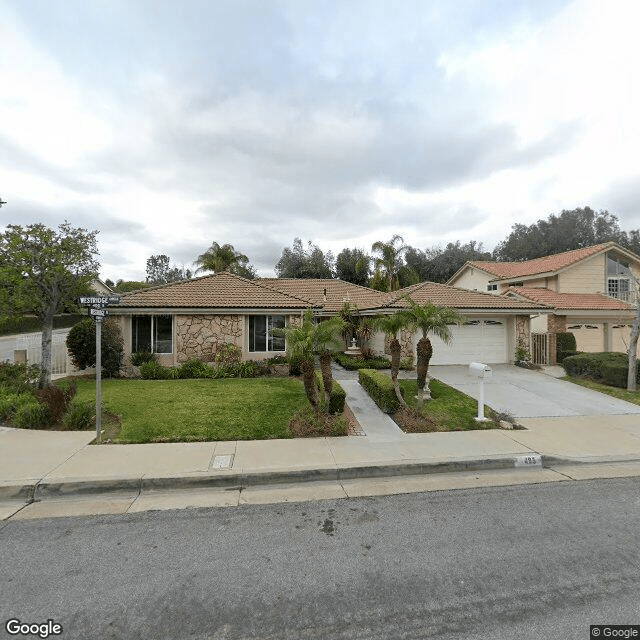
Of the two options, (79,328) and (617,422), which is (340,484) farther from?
(79,328)

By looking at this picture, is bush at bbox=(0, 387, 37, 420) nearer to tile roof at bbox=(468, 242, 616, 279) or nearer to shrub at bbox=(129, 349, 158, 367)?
shrub at bbox=(129, 349, 158, 367)

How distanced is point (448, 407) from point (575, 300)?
14651 mm

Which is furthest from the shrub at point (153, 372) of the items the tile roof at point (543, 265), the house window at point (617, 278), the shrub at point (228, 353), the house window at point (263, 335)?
the house window at point (617, 278)

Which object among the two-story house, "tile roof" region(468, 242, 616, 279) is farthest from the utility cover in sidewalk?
"tile roof" region(468, 242, 616, 279)

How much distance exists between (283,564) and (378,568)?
0.90 m

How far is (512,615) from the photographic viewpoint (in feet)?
9.59

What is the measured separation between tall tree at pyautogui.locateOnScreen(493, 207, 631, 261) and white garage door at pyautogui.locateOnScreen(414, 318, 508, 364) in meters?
37.3

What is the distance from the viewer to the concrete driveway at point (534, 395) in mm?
9320

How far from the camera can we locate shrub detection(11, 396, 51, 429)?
7402mm

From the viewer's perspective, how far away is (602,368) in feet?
41.3

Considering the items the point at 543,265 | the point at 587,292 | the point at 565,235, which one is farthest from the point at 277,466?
the point at 565,235

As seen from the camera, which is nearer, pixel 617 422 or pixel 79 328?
pixel 617 422

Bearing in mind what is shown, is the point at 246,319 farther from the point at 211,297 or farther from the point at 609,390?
the point at 609,390

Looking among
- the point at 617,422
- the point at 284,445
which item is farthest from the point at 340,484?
the point at 617,422
